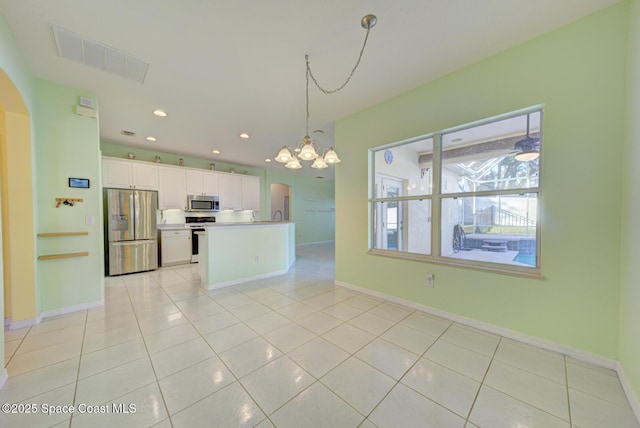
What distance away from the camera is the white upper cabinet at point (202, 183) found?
5.70 m

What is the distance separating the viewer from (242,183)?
22.0 feet

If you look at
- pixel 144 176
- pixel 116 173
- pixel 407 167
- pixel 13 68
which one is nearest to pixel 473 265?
pixel 407 167

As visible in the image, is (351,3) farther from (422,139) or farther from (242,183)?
(242,183)

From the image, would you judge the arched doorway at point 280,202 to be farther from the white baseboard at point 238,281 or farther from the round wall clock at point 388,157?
the round wall clock at point 388,157

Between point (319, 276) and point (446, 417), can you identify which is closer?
point (446, 417)

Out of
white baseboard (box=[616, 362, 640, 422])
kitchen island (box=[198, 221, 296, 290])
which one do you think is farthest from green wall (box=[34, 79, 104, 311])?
white baseboard (box=[616, 362, 640, 422])

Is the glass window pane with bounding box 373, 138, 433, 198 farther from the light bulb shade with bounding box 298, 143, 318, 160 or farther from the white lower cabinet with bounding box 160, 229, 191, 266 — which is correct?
the white lower cabinet with bounding box 160, 229, 191, 266

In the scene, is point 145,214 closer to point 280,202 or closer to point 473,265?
point 280,202

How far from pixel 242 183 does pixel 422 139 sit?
17.2ft

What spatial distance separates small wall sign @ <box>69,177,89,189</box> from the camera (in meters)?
2.79

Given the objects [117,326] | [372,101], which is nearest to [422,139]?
[372,101]

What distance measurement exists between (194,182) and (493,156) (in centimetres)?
607

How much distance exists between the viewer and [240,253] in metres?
3.96

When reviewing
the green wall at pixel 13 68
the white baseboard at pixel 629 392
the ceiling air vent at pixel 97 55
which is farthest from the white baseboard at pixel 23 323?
the white baseboard at pixel 629 392
